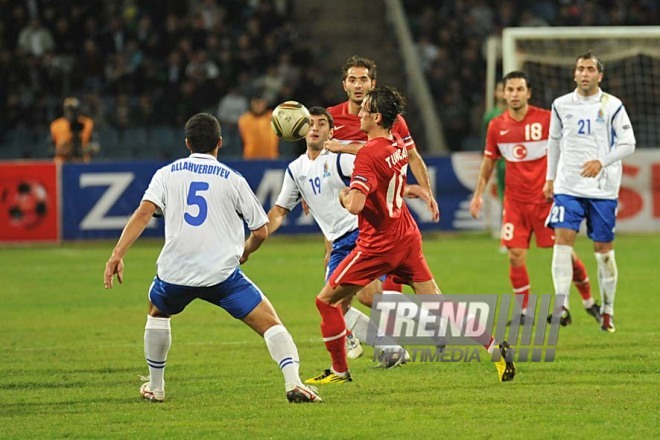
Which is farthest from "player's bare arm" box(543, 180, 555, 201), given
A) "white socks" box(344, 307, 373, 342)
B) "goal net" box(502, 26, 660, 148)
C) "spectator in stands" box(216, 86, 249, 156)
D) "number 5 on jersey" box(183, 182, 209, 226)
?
"spectator in stands" box(216, 86, 249, 156)

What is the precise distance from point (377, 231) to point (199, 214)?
50.8 inches

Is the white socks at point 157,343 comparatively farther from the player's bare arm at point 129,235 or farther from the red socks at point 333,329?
the red socks at point 333,329

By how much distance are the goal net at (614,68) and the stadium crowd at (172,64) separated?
288 cm

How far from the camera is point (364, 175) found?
8164mm

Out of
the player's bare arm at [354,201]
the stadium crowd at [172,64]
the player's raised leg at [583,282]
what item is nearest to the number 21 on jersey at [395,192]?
the player's bare arm at [354,201]

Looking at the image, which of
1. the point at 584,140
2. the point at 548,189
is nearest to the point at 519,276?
the point at 548,189

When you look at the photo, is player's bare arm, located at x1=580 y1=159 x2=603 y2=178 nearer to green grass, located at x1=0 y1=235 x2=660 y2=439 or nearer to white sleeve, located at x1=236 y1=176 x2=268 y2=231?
green grass, located at x1=0 y1=235 x2=660 y2=439

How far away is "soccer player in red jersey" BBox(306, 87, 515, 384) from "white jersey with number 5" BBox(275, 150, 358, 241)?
0.94m

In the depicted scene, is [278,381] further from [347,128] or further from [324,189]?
[347,128]

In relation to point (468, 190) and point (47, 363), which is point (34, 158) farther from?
point (47, 363)

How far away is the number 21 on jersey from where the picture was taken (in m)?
8.44

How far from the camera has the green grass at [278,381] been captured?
24.1 feet

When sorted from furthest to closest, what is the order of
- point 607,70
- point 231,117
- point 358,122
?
point 231,117 → point 607,70 → point 358,122

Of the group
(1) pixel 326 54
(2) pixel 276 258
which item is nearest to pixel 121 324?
(2) pixel 276 258
